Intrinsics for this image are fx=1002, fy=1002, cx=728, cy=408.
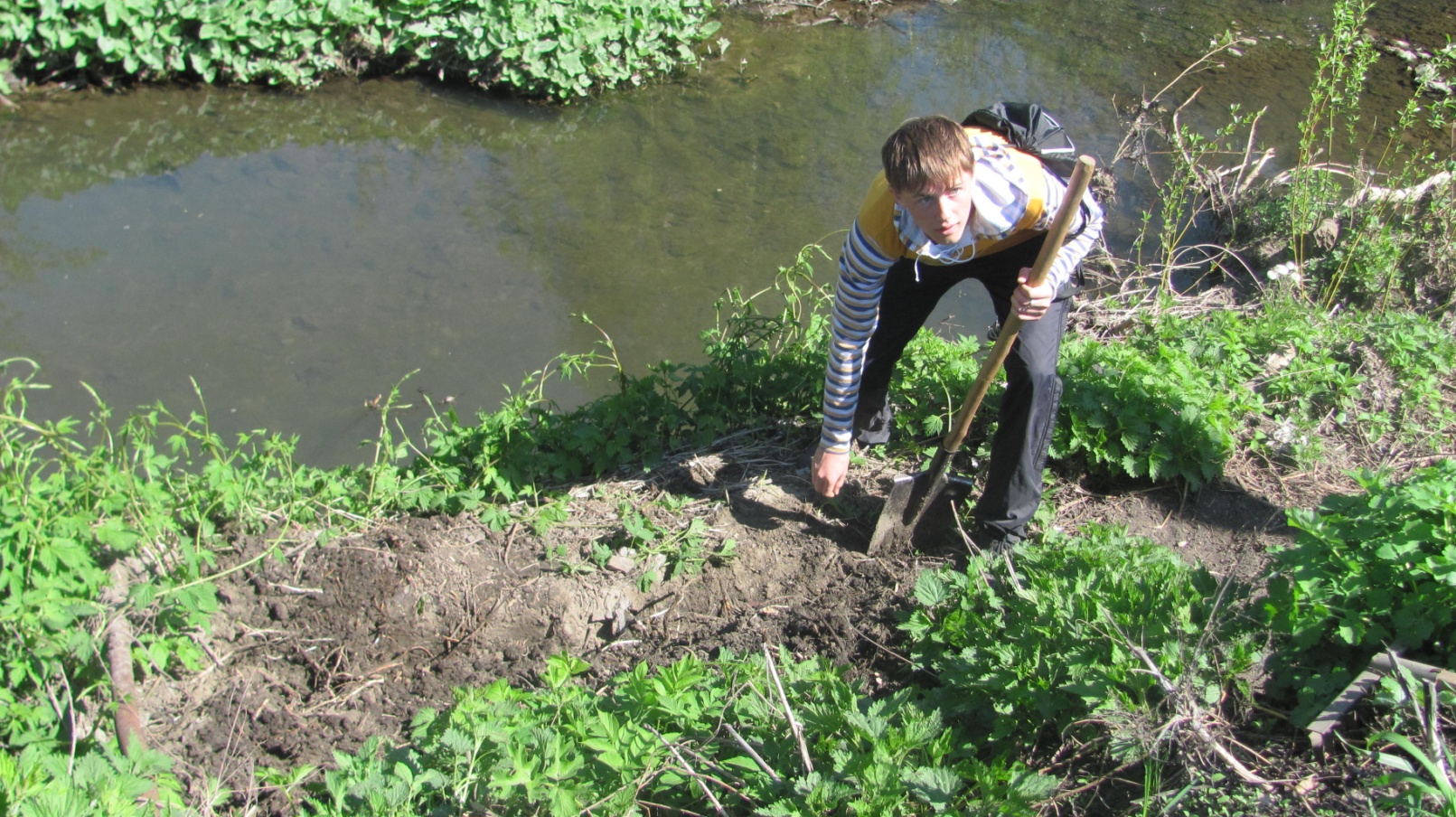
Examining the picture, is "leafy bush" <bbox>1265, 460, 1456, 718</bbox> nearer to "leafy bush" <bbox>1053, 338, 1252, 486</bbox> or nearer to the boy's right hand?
"leafy bush" <bbox>1053, 338, 1252, 486</bbox>

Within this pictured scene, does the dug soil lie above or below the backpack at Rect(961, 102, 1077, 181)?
below

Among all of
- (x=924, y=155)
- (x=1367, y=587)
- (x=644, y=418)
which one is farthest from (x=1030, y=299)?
(x=644, y=418)

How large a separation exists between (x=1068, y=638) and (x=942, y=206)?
1.15 m

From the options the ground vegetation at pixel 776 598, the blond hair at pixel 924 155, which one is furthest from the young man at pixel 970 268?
the ground vegetation at pixel 776 598

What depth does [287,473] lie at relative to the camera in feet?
12.8

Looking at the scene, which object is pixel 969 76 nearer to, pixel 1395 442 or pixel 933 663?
pixel 1395 442

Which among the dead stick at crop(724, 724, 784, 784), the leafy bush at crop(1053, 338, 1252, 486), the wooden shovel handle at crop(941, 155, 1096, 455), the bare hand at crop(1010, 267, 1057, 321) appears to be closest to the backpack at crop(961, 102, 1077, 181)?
the wooden shovel handle at crop(941, 155, 1096, 455)

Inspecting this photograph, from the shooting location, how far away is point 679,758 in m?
2.26

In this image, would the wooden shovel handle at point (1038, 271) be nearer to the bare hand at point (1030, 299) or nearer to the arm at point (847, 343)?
the bare hand at point (1030, 299)

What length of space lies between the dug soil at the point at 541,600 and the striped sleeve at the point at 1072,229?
1.06m

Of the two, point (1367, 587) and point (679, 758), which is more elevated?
point (1367, 587)

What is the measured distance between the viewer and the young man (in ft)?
8.61

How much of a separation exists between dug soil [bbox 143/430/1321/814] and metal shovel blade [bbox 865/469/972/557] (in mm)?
52

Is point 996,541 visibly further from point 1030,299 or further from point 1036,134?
point 1036,134
